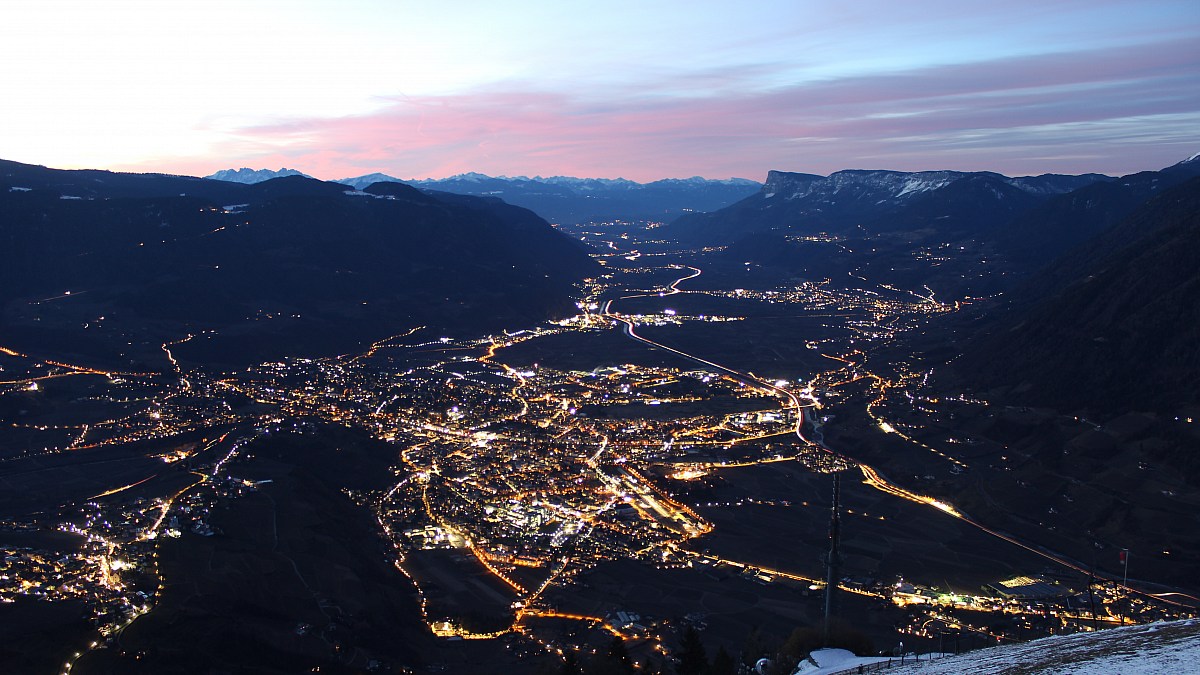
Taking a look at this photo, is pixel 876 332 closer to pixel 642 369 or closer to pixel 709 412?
pixel 642 369

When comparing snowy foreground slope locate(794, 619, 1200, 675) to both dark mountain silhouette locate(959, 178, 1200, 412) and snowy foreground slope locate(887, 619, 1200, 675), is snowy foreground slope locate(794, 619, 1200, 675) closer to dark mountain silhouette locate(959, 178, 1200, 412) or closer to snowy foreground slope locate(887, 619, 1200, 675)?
snowy foreground slope locate(887, 619, 1200, 675)

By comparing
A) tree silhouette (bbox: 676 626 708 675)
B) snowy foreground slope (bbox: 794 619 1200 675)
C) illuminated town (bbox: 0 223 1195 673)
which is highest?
snowy foreground slope (bbox: 794 619 1200 675)

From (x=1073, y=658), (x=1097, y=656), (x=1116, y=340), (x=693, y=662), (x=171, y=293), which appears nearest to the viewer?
(x=1097, y=656)

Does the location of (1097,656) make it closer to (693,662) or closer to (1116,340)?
(693,662)

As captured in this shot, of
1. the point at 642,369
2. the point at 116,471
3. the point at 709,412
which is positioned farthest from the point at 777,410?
the point at 116,471

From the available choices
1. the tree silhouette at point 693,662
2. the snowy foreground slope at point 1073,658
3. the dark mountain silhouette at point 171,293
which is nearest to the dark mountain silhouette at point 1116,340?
the snowy foreground slope at point 1073,658

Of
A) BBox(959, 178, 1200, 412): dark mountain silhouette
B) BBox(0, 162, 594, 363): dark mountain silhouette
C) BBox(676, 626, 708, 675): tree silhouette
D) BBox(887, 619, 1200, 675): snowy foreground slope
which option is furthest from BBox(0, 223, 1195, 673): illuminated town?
Result: BBox(887, 619, 1200, 675): snowy foreground slope

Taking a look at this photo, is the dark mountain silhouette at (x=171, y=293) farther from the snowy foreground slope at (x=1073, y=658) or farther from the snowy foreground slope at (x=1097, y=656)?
the snowy foreground slope at (x=1097, y=656)

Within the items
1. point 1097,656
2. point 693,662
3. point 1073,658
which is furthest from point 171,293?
point 1097,656
